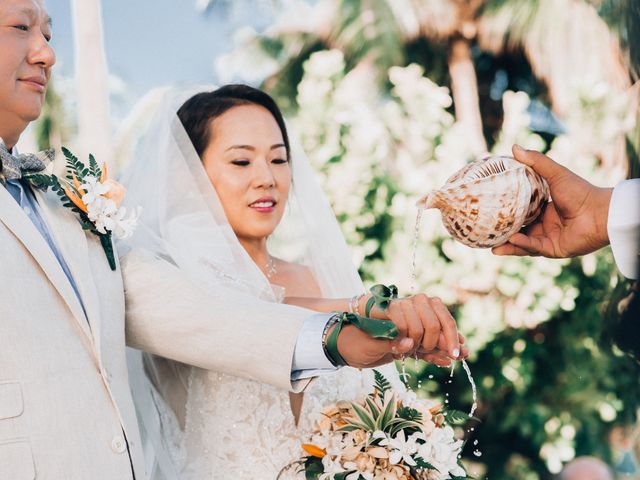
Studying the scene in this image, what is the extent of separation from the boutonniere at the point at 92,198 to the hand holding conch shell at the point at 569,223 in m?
1.22

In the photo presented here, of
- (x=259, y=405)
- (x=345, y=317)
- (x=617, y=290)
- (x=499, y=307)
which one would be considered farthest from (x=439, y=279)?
(x=345, y=317)

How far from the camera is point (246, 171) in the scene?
367 centimetres

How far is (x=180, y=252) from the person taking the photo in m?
3.34

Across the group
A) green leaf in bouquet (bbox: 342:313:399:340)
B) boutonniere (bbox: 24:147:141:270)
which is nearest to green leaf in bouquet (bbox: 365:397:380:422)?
green leaf in bouquet (bbox: 342:313:399:340)

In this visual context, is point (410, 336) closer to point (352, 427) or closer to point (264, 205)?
point (352, 427)

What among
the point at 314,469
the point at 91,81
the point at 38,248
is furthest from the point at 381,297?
the point at 91,81

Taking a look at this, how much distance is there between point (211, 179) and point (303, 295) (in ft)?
1.96


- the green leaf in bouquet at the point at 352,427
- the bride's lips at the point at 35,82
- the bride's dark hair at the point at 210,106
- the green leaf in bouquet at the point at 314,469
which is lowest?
the green leaf in bouquet at the point at 314,469

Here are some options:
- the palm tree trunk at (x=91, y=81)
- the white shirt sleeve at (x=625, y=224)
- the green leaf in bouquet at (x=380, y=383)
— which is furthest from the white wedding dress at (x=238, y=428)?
the palm tree trunk at (x=91, y=81)

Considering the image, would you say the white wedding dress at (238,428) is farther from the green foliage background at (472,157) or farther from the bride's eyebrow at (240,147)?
the green foliage background at (472,157)

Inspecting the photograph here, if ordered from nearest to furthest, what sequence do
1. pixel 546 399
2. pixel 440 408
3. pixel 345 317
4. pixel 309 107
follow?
pixel 345 317 < pixel 440 408 < pixel 309 107 < pixel 546 399

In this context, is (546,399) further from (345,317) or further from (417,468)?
(345,317)

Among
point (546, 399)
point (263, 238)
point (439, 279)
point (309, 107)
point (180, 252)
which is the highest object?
point (180, 252)

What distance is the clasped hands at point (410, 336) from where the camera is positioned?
8.02 ft
